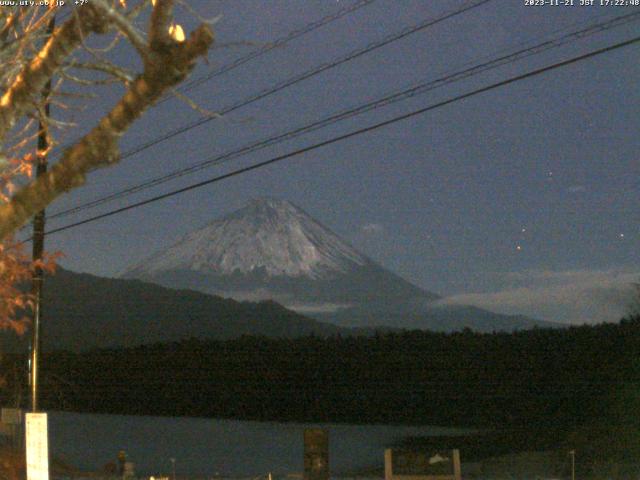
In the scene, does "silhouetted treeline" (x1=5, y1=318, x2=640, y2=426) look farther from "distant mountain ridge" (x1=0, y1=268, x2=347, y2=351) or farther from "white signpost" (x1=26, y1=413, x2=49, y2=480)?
"distant mountain ridge" (x1=0, y1=268, x2=347, y2=351)

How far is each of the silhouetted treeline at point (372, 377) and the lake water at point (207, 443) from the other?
0.94 m

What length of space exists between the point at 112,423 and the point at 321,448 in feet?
129

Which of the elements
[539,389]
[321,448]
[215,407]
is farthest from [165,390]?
[321,448]

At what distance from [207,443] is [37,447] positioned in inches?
1237

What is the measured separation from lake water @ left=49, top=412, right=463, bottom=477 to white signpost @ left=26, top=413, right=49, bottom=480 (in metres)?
15.7

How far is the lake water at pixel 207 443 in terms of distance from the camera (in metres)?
32.3

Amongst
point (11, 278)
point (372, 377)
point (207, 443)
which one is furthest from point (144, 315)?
point (11, 278)

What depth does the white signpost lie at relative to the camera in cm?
1107

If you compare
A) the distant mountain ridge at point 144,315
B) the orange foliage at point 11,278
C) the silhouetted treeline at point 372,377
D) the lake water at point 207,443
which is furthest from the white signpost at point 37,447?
the distant mountain ridge at point 144,315

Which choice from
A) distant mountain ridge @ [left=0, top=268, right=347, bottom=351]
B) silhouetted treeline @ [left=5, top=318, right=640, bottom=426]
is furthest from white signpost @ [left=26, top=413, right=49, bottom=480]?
distant mountain ridge @ [left=0, top=268, right=347, bottom=351]

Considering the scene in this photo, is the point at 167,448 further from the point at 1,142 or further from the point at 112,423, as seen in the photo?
the point at 1,142

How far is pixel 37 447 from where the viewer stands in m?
11.3

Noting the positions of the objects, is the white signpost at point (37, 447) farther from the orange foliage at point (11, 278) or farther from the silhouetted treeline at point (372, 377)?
the silhouetted treeline at point (372, 377)

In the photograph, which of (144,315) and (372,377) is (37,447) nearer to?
(372,377)
